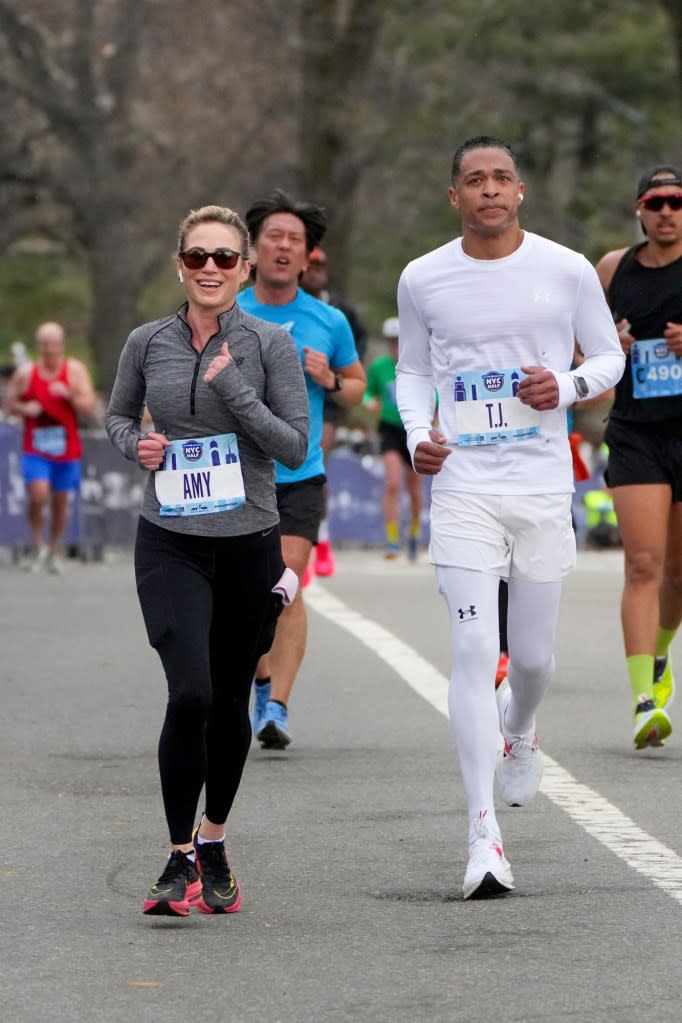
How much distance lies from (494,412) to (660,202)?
2528mm

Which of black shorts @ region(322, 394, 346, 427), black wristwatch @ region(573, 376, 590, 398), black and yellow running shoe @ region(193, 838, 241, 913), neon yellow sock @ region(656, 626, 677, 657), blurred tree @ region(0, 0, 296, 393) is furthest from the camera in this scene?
blurred tree @ region(0, 0, 296, 393)

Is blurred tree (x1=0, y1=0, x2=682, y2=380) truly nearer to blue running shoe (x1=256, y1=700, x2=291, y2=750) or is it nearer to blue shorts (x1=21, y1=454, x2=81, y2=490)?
blue shorts (x1=21, y1=454, x2=81, y2=490)

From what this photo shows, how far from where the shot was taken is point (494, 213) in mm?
6668

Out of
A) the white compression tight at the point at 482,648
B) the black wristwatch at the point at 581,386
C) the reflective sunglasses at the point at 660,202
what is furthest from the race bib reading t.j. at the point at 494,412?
the reflective sunglasses at the point at 660,202

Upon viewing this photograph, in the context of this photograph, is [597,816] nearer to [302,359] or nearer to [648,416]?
[648,416]

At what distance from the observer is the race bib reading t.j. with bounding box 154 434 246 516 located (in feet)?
20.5

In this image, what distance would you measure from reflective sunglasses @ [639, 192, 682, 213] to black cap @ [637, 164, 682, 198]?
51mm

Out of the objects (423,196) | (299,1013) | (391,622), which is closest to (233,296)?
(299,1013)

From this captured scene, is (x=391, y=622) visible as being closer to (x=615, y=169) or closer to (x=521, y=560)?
(x=521, y=560)

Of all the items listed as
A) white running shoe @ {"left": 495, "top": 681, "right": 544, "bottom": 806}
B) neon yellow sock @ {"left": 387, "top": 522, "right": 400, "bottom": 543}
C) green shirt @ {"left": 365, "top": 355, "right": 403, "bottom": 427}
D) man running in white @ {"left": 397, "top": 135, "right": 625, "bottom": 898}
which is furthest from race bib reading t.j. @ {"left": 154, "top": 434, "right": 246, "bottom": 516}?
neon yellow sock @ {"left": 387, "top": 522, "right": 400, "bottom": 543}

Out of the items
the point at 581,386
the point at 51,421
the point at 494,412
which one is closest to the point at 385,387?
the point at 51,421

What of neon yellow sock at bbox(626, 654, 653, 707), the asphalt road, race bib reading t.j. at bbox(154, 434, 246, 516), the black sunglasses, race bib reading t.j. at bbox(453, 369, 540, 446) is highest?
the black sunglasses

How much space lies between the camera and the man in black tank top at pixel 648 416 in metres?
8.96

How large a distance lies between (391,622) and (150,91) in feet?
104
